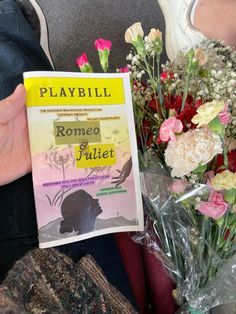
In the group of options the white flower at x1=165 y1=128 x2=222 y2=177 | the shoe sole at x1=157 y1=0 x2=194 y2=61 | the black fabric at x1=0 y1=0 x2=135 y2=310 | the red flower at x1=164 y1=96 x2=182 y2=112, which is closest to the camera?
the white flower at x1=165 y1=128 x2=222 y2=177

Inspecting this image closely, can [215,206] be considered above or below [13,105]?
below

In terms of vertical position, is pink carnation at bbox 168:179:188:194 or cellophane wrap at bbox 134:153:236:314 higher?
pink carnation at bbox 168:179:188:194

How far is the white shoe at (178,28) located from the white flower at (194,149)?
2.01 ft

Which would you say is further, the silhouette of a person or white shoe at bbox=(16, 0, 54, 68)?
white shoe at bbox=(16, 0, 54, 68)

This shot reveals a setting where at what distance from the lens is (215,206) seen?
1.85ft

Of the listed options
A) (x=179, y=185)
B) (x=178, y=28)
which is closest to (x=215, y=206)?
(x=179, y=185)

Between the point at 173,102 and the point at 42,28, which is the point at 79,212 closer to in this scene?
the point at 173,102

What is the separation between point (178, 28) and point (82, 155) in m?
0.64

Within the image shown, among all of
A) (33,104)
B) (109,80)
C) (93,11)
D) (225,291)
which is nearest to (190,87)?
(109,80)

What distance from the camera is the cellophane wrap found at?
0.65 meters

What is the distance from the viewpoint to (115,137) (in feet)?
2.23

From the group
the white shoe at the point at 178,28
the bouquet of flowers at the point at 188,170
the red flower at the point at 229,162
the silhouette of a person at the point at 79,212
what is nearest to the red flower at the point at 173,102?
the bouquet of flowers at the point at 188,170

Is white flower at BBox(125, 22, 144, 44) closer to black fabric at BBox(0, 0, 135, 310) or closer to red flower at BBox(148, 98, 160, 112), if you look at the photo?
red flower at BBox(148, 98, 160, 112)

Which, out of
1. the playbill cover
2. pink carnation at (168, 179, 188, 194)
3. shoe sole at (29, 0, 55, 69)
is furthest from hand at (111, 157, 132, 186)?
shoe sole at (29, 0, 55, 69)
